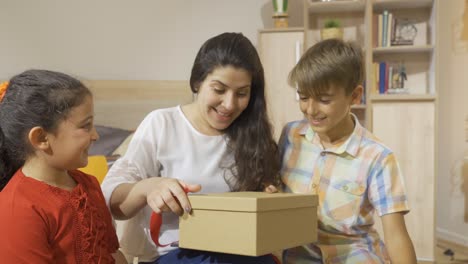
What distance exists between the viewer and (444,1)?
3518 millimetres

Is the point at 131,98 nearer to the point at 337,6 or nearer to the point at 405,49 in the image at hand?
the point at 337,6

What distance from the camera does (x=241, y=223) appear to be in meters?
0.96

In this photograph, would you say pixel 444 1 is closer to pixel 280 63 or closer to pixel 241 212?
pixel 280 63

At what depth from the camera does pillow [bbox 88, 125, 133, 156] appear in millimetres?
2697

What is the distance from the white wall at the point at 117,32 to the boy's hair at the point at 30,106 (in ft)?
7.24

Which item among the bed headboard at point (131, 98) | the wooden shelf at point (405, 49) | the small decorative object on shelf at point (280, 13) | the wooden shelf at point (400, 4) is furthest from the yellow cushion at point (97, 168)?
the wooden shelf at point (400, 4)

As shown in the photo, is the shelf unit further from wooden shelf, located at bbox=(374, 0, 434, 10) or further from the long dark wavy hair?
the long dark wavy hair

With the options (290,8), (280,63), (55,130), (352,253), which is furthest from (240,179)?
(290,8)

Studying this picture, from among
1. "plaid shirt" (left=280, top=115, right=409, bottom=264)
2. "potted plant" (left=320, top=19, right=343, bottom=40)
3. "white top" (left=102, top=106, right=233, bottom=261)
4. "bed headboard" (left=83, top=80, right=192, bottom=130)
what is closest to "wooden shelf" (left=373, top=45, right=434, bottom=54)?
"potted plant" (left=320, top=19, right=343, bottom=40)

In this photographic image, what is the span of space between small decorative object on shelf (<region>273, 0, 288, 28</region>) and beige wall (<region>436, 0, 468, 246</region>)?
3.81 feet

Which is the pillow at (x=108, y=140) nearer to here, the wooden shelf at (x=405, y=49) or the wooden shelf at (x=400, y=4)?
the wooden shelf at (x=405, y=49)

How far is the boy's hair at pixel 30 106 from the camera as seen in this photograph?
3.36 ft

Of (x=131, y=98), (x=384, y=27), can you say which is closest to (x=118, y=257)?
(x=131, y=98)

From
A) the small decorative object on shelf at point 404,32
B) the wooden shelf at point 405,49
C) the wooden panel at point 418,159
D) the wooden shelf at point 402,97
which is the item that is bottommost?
the wooden panel at point 418,159
